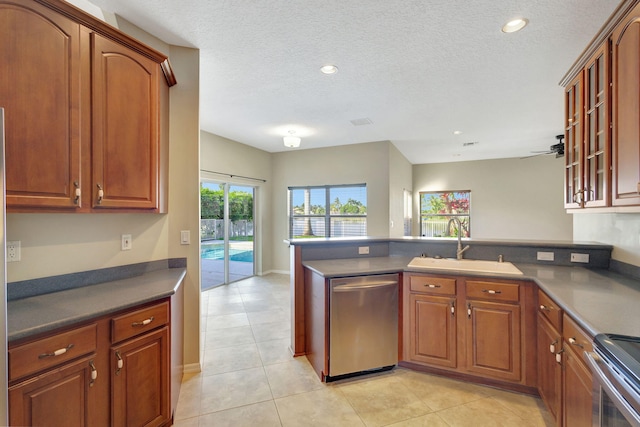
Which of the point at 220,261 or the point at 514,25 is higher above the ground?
the point at 514,25

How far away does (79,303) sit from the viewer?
151 centimetres

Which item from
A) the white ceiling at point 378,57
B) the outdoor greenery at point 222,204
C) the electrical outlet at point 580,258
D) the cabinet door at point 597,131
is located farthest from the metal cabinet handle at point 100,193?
the electrical outlet at point 580,258

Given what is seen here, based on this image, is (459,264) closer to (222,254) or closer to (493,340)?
(493,340)

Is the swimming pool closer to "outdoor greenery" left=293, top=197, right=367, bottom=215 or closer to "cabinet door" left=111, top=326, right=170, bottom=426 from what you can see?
"outdoor greenery" left=293, top=197, right=367, bottom=215

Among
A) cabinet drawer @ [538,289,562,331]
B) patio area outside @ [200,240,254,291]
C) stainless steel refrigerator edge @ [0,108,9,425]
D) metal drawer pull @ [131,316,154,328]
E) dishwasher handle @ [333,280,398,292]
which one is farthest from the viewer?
patio area outside @ [200,240,254,291]

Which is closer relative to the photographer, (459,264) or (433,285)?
(433,285)

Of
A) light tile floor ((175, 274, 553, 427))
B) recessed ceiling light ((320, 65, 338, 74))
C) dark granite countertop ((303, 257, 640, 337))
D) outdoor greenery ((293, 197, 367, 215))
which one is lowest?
light tile floor ((175, 274, 553, 427))

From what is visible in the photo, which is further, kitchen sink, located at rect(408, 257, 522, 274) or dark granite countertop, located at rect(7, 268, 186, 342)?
kitchen sink, located at rect(408, 257, 522, 274)

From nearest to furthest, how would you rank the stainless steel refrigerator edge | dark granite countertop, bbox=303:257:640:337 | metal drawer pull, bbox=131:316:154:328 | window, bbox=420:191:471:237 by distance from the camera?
1. the stainless steel refrigerator edge
2. dark granite countertop, bbox=303:257:640:337
3. metal drawer pull, bbox=131:316:154:328
4. window, bbox=420:191:471:237

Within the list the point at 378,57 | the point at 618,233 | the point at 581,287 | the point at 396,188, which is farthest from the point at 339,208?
the point at 581,287

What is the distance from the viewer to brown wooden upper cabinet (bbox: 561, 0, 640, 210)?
142 cm

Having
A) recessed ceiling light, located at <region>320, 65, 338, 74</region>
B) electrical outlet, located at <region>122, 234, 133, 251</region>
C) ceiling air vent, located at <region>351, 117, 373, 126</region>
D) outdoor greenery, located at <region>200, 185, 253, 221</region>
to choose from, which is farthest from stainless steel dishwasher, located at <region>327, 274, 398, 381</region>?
outdoor greenery, located at <region>200, 185, 253, 221</region>

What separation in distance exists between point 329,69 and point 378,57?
480 millimetres

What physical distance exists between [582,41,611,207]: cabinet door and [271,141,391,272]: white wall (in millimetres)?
3726
